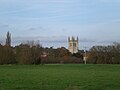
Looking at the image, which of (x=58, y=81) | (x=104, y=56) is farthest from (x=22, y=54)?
(x=58, y=81)

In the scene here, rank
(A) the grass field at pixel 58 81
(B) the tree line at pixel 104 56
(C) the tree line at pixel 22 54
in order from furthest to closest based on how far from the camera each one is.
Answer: (B) the tree line at pixel 104 56 < (C) the tree line at pixel 22 54 < (A) the grass field at pixel 58 81

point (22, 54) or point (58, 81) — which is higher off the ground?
point (22, 54)

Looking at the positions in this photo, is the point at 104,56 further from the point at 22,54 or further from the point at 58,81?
the point at 58,81

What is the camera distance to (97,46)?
132875 millimetres

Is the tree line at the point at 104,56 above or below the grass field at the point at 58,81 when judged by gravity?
above

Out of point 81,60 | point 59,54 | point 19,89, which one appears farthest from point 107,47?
point 19,89

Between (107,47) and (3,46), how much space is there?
46309 mm

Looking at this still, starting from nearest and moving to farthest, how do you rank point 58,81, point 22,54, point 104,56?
point 58,81
point 22,54
point 104,56

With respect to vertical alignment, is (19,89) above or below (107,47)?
below

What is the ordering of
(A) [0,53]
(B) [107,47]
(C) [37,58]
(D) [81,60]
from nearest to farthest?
(A) [0,53], (C) [37,58], (B) [107,47], (D) [81,60]

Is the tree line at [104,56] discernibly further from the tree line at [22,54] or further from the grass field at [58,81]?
the grass field at [58,81]

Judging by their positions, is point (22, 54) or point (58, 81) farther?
point (22, 54)

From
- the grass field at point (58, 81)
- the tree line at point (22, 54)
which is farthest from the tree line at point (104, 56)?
the grass field at point (58, 81)

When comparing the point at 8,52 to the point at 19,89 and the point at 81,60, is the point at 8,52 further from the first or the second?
the point at 19,89
